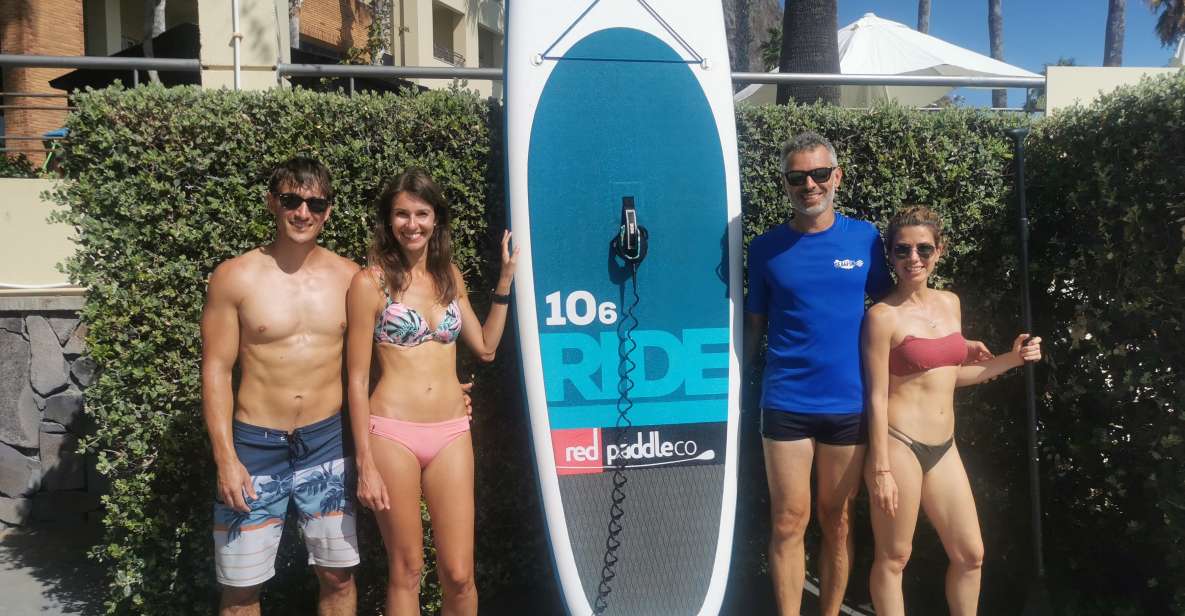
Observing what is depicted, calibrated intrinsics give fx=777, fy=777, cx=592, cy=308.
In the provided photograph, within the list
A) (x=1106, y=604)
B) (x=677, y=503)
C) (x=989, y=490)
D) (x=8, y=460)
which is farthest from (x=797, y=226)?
(x=8, y=460)

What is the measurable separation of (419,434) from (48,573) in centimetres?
252

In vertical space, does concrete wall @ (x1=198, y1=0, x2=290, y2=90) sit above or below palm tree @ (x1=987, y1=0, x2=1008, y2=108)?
below

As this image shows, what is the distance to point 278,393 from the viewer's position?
235 centimetres

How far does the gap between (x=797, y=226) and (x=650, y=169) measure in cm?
70

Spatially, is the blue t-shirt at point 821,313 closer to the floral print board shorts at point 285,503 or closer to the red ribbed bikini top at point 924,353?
the red ribbed bikini top at point 924,353

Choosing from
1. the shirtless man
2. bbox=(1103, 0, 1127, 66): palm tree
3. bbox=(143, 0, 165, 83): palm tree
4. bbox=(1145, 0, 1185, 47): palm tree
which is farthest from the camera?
bbox=(1145, 0, 1185, 47): palm tree

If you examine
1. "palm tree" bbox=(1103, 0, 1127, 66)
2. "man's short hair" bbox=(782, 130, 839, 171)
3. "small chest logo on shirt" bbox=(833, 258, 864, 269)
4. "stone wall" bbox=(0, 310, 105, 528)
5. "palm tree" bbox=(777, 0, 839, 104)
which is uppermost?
"palm tree" bbox=(1103, 0, 1127, 66)

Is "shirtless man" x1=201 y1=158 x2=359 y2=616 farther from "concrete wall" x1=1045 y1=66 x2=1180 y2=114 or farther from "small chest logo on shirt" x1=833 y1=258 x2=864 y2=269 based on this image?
"concrete wall" x1=1045 y1=66 x2=1180 y2=114

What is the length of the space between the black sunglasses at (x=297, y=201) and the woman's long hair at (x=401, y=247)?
0.18 metres

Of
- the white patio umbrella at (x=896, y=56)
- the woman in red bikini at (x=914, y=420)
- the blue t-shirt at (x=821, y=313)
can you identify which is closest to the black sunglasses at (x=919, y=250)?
the woman in red bikini at (x=914, y=420)

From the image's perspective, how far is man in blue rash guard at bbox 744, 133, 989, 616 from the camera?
2531mm

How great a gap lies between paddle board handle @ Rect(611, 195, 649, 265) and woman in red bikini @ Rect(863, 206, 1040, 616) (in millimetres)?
894

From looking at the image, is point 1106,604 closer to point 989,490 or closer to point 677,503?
point 989,490

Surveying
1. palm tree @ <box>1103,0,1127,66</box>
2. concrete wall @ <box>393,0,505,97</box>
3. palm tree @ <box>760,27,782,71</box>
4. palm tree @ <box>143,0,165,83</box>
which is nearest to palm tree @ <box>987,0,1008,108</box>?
palm tree @ <box>1103,0,1127,66</box>
